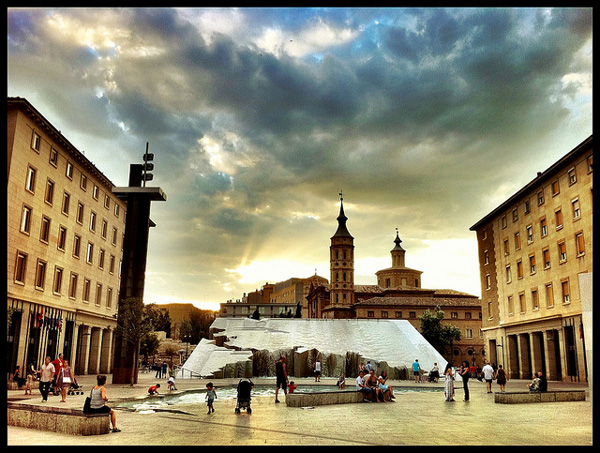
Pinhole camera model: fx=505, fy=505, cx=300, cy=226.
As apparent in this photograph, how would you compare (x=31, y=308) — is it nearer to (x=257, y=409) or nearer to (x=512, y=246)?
(x=257, y=409)

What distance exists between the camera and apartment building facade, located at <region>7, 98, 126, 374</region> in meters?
29.1

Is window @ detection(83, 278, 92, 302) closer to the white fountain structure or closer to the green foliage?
the white fountain structure

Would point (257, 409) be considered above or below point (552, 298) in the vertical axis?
below

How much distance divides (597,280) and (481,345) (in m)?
78.7

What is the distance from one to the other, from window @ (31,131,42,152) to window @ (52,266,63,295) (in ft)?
28.5

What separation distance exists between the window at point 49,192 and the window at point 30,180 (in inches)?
75.1

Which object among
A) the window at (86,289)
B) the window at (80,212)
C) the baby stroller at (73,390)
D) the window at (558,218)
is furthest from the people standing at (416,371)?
the window at (80,212)

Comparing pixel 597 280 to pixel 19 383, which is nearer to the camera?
pixel 597 280

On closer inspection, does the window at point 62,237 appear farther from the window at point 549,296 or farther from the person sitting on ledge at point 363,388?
the window at point 549,296

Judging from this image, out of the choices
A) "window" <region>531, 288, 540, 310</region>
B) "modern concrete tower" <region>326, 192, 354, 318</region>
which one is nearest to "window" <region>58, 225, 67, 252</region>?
"window" <region>531, 288, 540, 310</region>

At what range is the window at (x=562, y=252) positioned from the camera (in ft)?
121

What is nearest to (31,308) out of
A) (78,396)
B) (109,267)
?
(78,396)

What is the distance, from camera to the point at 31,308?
3088 cm
